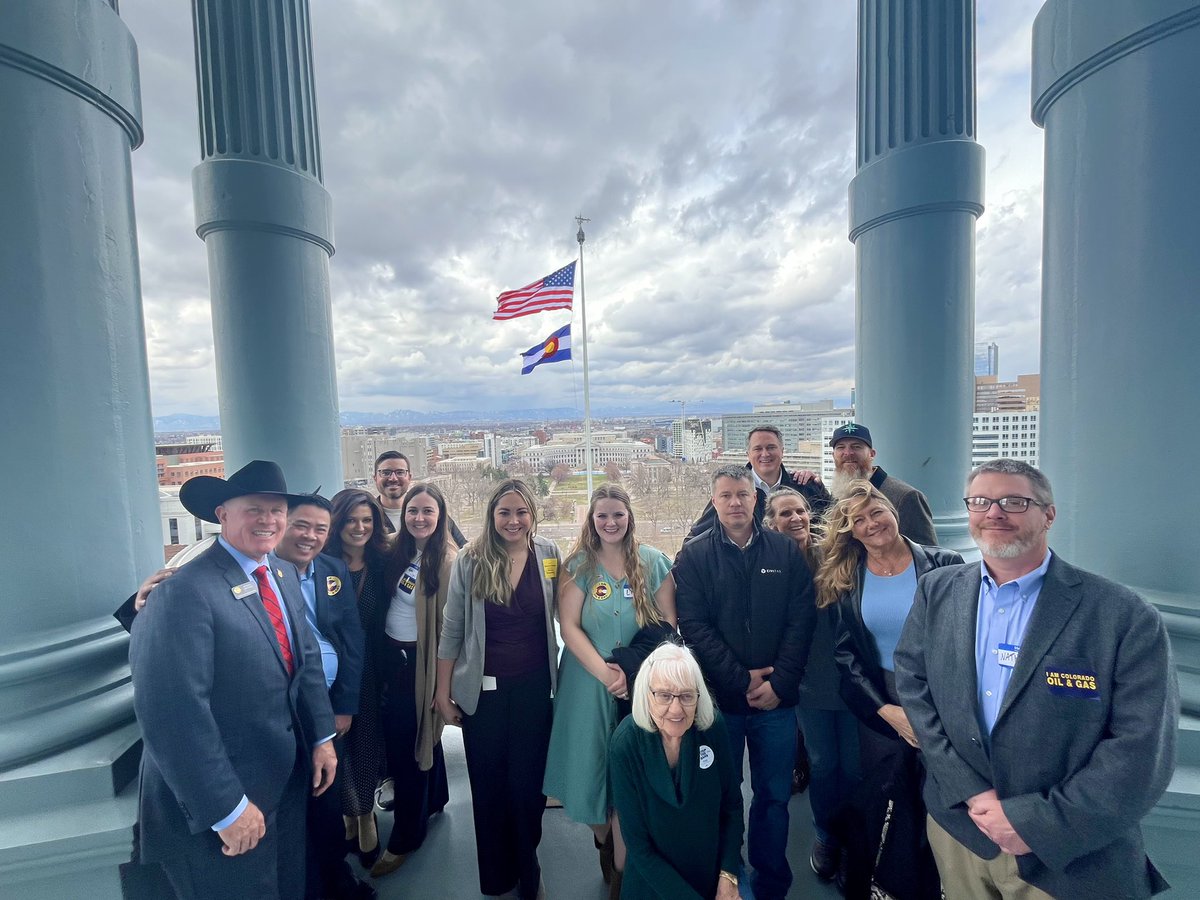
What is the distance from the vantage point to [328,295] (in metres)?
3.42

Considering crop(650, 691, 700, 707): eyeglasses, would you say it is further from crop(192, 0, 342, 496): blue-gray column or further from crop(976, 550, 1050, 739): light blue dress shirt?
crop(192, 0, 342, 496): blue-gray column

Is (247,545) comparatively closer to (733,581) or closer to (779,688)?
(733,581)

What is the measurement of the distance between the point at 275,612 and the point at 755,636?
2.01 metres

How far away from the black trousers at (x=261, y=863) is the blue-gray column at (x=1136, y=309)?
10.0 ft

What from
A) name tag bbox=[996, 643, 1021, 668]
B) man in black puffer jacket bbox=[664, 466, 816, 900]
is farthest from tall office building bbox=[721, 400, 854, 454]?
name tag bbox=[996, 643, 1021, 668]

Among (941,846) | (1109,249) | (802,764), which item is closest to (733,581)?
(941,846)

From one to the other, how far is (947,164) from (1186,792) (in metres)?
3.40

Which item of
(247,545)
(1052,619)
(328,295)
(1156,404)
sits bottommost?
(1052,619)

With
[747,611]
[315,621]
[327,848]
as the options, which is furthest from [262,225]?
[747,611]

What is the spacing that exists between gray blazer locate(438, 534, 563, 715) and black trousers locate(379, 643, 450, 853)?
397mm

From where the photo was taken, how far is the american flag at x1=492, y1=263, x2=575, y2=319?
7152 mm

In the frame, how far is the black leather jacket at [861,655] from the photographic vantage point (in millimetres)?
2150

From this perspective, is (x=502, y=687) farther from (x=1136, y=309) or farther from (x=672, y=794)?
(x=1136, y=309)

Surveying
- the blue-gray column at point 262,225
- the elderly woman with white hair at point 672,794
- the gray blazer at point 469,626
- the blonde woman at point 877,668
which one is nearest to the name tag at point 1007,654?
the blonde woman at point 877,668
